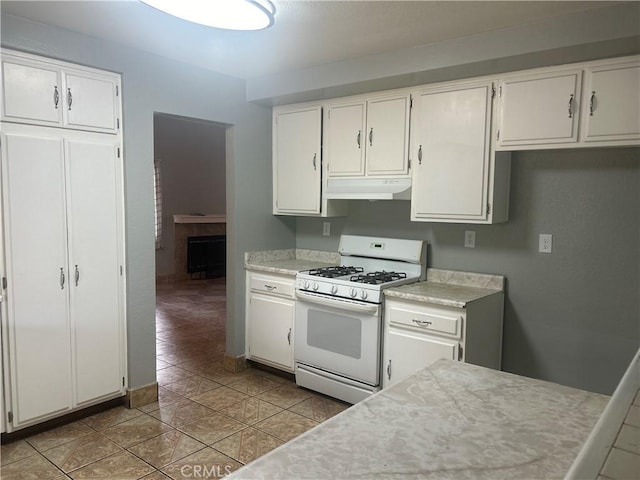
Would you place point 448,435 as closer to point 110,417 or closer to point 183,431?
point 183,431

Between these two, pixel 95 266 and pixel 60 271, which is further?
pixel 95 266

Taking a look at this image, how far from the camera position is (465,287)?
315cm

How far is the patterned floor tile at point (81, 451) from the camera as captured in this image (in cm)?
245

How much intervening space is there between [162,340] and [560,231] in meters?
3.77

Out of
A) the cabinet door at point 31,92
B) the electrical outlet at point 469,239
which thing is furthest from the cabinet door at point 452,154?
the cabinet door at point 31,92

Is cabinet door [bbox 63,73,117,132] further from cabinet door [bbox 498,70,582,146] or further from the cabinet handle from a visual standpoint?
cabinet door [bbox 498,70,582,146]

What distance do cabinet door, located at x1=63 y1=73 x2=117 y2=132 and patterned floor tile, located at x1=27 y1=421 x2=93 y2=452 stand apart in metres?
1.82

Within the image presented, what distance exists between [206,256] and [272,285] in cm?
492

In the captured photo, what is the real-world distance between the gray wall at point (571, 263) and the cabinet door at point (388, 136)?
0.67m

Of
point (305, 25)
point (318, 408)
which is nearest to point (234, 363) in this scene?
point (318, 408)

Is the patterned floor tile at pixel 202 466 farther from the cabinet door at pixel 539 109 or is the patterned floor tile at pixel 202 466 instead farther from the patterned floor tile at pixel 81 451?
the cabinet door at pixel 539 109

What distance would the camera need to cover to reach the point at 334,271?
3477 mm

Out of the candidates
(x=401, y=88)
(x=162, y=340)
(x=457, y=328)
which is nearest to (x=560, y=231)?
(x=457, y=328)

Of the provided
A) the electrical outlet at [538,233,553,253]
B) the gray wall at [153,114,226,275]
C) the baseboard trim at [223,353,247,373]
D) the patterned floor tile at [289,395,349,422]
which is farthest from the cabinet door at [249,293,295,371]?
the gray wall at [153,114,226,275]
